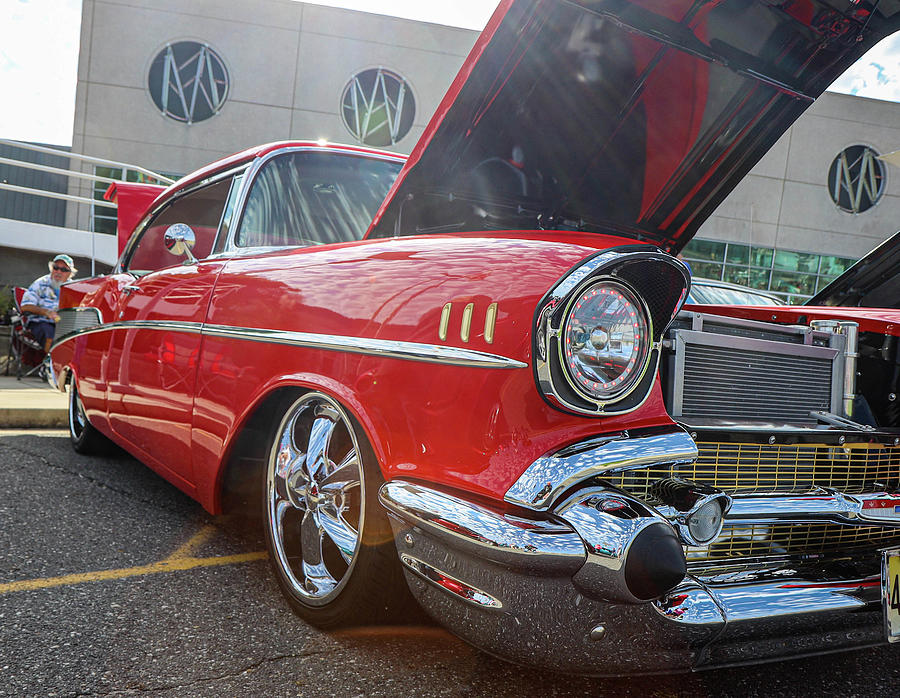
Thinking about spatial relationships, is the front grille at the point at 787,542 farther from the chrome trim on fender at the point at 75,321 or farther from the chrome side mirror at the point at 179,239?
the chrome trim on fender at the point at 75,321

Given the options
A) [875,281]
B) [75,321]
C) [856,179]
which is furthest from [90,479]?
[856,179]

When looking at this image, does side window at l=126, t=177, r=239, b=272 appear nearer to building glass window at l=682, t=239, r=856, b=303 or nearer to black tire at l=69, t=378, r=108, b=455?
black tire at l=69, t=378, r=108, b=455

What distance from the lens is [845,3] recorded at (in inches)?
82.7

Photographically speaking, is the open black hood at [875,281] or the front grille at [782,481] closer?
the front grille at [782,481]

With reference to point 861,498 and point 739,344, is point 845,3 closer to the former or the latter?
point 739,344

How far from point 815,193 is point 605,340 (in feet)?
64.2

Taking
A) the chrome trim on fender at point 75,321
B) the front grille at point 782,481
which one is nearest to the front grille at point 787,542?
the front grille at point 782,481

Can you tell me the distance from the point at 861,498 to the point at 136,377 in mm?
2565

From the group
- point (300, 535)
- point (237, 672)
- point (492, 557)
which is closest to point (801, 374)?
point (492, 557)

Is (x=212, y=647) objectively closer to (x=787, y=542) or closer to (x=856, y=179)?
(x=787, y=542)

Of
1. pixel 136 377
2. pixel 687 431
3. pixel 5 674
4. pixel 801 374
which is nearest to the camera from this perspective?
pixel 687 431

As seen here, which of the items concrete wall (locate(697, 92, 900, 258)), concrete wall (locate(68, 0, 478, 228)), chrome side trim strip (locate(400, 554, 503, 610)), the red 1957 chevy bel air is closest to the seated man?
the red 1957 chevy bel air

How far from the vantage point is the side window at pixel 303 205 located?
2623mm

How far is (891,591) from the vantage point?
5.70ft
